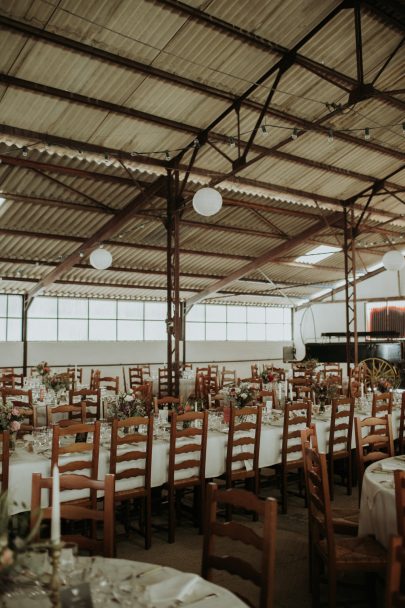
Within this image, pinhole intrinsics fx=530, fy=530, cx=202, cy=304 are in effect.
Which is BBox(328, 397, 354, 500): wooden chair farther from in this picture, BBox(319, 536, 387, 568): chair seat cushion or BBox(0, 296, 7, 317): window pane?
BBox(0, 296, 7, 317): window pane

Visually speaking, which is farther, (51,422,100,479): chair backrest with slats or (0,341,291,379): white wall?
(0,341,291,379): white wall

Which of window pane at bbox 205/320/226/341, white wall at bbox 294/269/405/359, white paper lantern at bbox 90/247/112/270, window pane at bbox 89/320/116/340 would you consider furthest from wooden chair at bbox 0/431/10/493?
white wall at bbox 294/269/405/359

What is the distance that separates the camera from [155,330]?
55.4ft

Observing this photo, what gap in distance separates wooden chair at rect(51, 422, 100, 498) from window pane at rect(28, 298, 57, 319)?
10856 millimetres

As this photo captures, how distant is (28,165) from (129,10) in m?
3.22

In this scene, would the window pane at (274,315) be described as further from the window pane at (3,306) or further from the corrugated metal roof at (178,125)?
the window pane at (3,306)

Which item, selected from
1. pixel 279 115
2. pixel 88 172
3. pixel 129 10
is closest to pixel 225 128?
pixel 279 115

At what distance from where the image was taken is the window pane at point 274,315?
1975 centimetres

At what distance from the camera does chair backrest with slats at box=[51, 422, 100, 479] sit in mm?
4004

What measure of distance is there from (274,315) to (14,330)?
9.60 meters

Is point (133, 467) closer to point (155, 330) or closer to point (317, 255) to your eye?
point (155, 330)

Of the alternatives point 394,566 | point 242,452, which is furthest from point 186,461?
point 394,566

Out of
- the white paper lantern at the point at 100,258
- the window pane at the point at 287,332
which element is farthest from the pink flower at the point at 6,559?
the window pane at the point at 287,332

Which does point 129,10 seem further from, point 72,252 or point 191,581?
point 72,252
